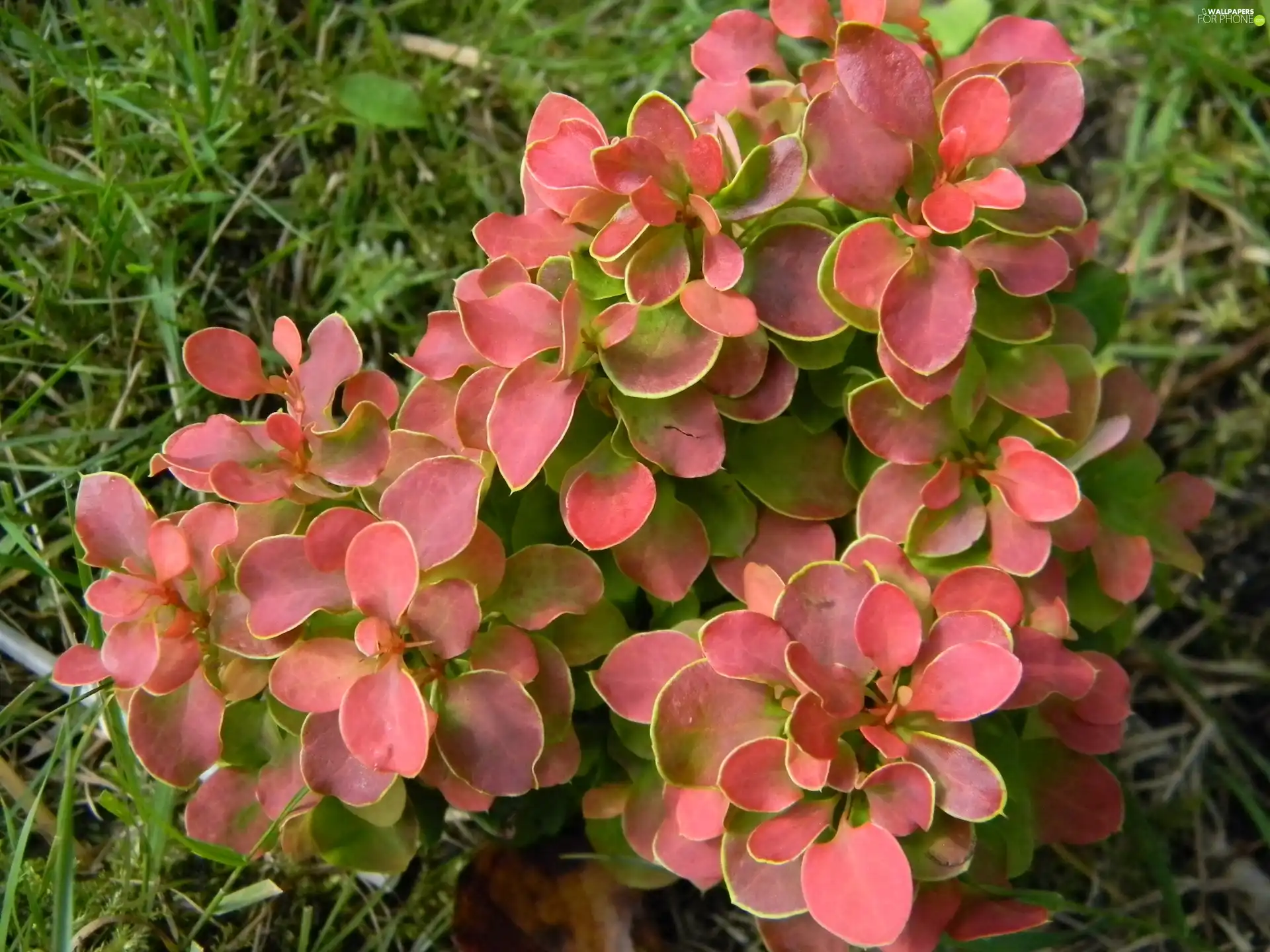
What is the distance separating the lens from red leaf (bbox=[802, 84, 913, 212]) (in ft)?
2.11

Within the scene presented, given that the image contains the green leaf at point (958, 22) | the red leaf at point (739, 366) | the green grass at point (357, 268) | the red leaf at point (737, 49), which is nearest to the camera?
the red leaf at point (739, 366)

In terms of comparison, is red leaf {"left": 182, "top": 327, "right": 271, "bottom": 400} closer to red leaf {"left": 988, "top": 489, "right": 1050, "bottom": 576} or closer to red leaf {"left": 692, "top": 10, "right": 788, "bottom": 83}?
red leaf {"left": 692, "top": 10, "right": 788, "bottom": 83}

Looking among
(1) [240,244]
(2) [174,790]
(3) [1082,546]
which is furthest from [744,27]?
(2) [174,790]

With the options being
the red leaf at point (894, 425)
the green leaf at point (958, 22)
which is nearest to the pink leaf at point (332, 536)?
the red leaf at point (894, 425)

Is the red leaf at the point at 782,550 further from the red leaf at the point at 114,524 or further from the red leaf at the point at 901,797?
the red leaf at the point at 114,524

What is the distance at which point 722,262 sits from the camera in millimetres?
630

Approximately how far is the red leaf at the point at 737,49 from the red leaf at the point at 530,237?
18 centimetres

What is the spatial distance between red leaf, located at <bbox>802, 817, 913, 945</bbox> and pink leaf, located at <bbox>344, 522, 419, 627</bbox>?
30 centimetres

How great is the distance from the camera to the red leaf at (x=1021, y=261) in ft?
2.21

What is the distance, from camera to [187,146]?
3.62 ft

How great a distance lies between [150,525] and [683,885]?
650 mm

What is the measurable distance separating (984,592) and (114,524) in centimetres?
61

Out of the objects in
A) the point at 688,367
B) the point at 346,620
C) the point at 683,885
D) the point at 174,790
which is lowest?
the point at 683,885

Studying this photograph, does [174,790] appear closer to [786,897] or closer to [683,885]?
[683,885]
